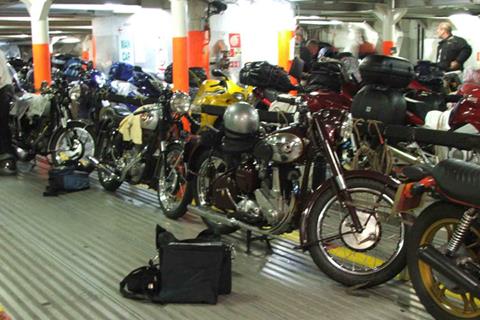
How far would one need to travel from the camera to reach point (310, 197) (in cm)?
363

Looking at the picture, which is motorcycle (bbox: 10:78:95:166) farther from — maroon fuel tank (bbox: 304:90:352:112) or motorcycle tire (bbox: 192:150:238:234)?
maroon fuel tank (bbox: 304:90:352:112)

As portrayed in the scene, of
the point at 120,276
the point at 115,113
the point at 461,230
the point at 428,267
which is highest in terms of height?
the point at 115,113

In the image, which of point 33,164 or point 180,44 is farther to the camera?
point 180,44

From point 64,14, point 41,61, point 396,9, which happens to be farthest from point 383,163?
point 64,14

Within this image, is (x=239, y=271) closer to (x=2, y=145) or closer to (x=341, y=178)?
(x=341, y=178)

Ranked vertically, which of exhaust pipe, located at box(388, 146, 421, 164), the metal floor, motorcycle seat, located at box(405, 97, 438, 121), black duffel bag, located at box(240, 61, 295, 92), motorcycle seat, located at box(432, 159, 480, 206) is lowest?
the metal floor

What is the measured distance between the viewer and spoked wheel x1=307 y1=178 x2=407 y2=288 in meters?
3.34

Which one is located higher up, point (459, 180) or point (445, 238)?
point (459, 180)

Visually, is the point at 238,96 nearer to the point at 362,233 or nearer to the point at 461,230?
the point at 362,233

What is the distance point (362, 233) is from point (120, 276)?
1499mm

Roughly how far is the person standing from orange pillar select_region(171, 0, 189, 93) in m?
2.36

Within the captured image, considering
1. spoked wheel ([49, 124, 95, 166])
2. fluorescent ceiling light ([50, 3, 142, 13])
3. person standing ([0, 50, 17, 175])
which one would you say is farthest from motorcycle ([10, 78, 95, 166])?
fluorescent ceiling light ([50, 3, 142, 13])

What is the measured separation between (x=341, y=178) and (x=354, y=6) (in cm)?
1374

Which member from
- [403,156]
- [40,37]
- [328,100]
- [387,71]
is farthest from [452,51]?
[40,37]
